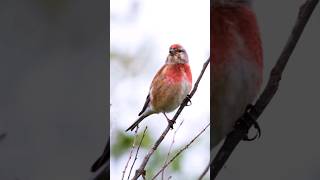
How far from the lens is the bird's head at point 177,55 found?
1.68 meters

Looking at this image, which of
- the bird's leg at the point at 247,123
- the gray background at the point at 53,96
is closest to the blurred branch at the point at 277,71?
the bird's leg at the point at 247,123

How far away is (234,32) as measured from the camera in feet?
5.35

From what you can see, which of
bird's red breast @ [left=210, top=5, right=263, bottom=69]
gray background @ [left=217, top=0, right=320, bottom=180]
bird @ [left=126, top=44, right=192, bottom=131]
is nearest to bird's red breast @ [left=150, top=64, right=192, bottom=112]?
bird @ [left=126, top=44, right=192, bottom=131]

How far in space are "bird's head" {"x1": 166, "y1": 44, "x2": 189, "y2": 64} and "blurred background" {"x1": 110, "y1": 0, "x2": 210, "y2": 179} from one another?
0.01 m

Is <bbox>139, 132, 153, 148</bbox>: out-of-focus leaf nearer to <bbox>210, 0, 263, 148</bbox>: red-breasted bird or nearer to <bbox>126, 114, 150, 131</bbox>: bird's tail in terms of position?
<bbox>126, 114, 150, 131</bbox>: bird's tail

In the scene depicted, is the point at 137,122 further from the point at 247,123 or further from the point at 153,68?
the point at 247,123

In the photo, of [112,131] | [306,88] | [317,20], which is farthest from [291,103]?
[112,131]

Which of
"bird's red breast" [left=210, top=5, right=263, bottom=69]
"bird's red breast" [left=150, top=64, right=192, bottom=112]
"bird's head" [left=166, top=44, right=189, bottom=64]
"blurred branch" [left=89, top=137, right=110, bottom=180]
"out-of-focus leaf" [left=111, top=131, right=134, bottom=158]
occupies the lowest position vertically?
"blurred branch" [left=89, top=137, right=110, bottom=180]

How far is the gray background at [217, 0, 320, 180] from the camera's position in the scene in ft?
5.32

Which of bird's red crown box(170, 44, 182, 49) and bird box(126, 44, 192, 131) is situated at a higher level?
bird's red crown box(170, 44, 182, 49)

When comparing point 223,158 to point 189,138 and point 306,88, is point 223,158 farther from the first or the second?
point 306,88

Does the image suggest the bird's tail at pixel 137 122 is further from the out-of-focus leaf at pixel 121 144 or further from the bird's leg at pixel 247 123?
the bird's leg at pixel 247 123

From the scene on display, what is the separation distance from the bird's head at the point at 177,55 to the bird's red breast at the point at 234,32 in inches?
3.4

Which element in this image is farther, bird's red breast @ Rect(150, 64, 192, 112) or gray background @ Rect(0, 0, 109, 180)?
bird's red breast @ Rect(150, 64, 192, 112)
